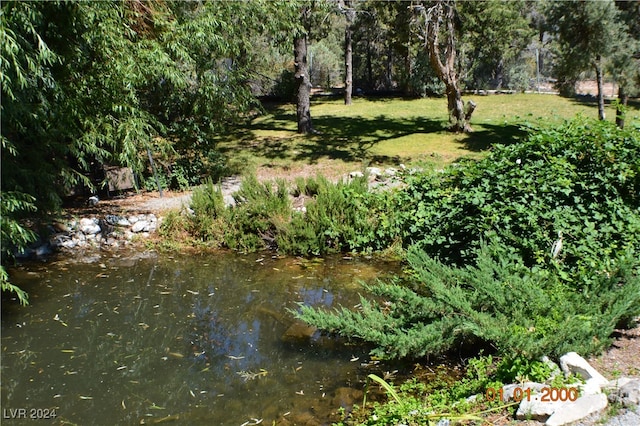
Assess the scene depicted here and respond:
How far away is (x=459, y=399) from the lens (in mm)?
4184

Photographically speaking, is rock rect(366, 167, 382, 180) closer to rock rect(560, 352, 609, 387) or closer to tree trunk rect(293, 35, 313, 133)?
tree trunk rect(293, 35, 313, 133)

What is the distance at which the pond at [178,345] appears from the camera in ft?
15.7

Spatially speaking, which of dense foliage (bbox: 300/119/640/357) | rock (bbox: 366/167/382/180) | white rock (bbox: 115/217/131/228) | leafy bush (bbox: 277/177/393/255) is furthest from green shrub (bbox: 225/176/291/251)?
rock (bbox: 366/167/382/180)

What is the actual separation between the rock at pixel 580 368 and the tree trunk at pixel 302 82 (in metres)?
13.5

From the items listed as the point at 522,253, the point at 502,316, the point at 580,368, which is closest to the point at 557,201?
the point at 522,253

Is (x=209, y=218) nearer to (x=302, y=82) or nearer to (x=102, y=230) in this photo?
(x=102, y=230)

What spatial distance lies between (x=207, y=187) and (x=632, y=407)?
748 centimetres

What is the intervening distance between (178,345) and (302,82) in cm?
1208

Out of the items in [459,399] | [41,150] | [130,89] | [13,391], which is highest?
[130,89]

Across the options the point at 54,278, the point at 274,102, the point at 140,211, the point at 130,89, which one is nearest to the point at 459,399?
the point at 54,278

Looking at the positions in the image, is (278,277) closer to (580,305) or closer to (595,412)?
(580,305)

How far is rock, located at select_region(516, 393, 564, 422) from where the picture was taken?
12.0 ft

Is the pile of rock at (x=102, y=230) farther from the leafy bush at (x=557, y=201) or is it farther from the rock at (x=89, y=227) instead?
the leafy bush at (x=557, y=201)
